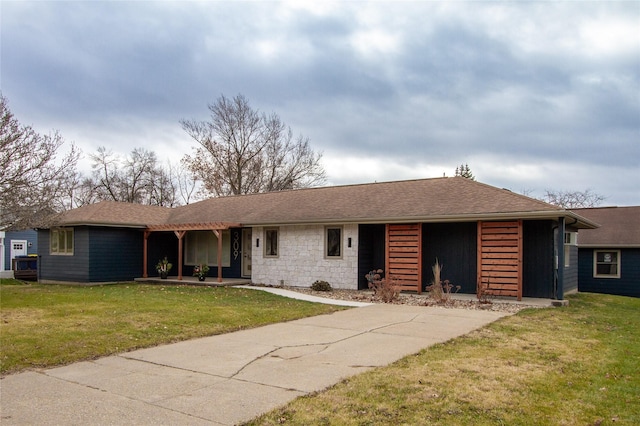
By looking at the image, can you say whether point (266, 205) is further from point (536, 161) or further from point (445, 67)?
point (536, 161)

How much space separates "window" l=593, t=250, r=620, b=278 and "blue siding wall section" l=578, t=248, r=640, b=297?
124 millimetres

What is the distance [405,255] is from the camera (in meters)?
15.0

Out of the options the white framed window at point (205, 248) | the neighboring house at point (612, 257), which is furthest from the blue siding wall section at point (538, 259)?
the white framed window at point (205, 248)

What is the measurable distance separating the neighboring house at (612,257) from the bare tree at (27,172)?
18834 millimetres

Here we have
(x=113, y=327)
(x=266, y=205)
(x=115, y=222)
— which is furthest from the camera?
(x=266, y=205)

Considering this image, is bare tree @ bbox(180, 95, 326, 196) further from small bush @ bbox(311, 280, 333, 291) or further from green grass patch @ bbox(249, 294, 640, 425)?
green grass patch @ bbox(249, 294, 640, 425)

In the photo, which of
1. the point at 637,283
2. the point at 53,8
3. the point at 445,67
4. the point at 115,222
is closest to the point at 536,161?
the point at 637,283

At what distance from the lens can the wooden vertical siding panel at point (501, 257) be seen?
42.9 feet

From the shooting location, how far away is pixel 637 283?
19.0m

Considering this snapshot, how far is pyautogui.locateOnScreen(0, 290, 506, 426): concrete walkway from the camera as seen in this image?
4.36 metres

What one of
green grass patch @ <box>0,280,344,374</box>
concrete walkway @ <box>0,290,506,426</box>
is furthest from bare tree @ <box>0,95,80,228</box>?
concrete walkway @ <box>0,290,506,426</box>

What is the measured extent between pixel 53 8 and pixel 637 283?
21.1 m

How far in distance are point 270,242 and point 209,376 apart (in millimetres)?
12459

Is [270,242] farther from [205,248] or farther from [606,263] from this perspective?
[606,263]
